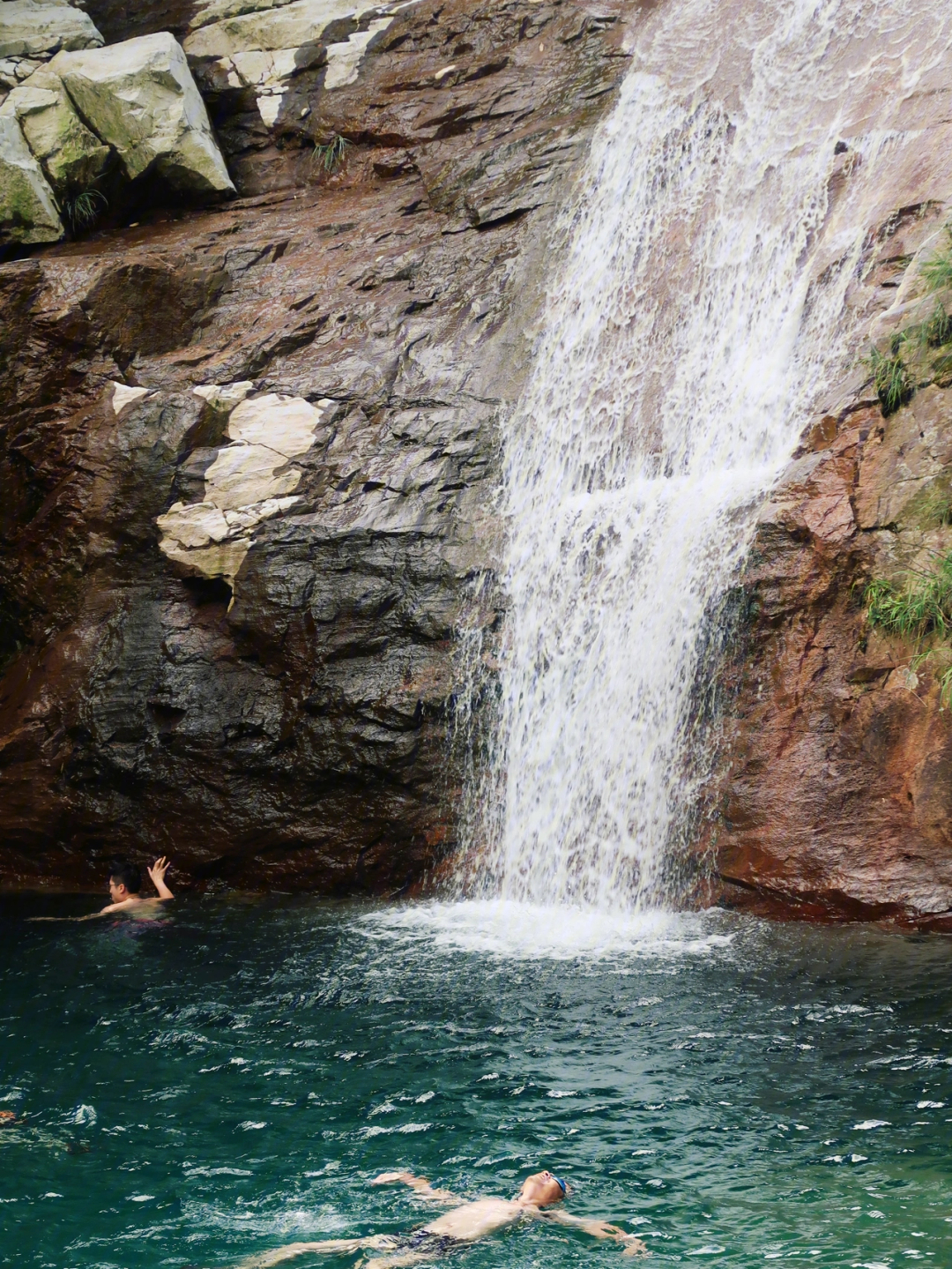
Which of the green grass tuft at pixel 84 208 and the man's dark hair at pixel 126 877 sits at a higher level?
the green grass tuft at pixel 84 208

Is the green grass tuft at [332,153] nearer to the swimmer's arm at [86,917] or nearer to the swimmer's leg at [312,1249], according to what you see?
the swimmer's arm at [86,917]

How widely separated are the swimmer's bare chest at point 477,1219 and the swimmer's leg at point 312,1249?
0.21 metres

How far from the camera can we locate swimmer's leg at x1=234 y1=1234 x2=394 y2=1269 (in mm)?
4641

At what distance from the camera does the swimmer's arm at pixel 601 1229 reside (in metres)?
4.64

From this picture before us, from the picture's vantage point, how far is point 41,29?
16375mm

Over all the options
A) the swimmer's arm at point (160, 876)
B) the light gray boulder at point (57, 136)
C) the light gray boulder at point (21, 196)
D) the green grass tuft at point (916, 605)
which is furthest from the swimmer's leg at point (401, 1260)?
the light gray boulder at point (57, 136)

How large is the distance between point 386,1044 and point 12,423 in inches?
350

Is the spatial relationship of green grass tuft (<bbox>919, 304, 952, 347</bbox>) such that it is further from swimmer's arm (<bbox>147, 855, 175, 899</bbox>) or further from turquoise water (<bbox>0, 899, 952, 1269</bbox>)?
swimmer's arm (<bbox>147, 855, 175, 899</bbox>)

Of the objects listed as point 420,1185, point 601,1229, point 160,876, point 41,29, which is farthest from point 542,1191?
point 41,29

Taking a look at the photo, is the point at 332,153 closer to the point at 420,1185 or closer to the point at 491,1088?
the point at 491,1088

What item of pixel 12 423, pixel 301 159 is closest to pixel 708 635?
pixel 12 423

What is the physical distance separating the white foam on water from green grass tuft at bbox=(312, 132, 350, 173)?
10.1 meters

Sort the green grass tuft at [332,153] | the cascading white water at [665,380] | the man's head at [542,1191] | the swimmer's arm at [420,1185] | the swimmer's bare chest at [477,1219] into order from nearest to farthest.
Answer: the swimmer's bare chest at [477,1219], the man's head at [542,1191], the swimmer's arm at [420,1185], the cascading white water at [665,380], the green grass tuft at [332,153]

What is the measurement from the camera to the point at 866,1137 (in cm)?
545
